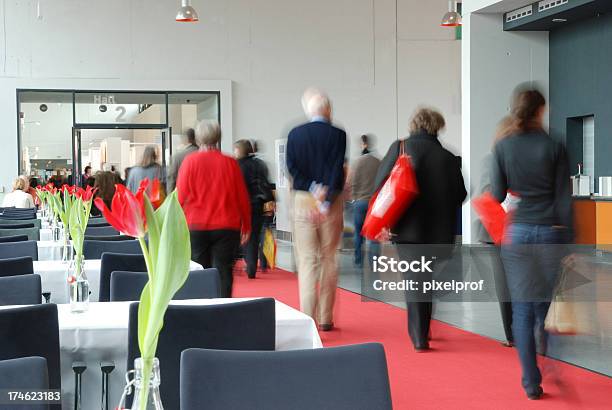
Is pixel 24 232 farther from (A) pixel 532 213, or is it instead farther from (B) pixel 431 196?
(A) pixel 532 213

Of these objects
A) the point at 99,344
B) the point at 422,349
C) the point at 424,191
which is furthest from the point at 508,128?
the point at 99,344

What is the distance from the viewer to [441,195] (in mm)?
5977

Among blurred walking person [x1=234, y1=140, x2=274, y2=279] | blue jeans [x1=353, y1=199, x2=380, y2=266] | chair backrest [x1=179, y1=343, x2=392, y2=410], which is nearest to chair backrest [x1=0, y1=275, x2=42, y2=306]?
chair backrest [x1=179, y1=343, x2=392, y2=410]

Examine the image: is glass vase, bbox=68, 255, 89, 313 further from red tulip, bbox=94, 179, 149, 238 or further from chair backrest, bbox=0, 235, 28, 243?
chair backrest, bbox=0, 235, 28, 243

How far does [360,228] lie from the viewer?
1137 cm

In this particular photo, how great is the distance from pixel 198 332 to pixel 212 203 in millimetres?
3345

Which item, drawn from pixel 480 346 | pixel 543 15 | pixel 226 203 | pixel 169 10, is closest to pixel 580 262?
pixel 543 15

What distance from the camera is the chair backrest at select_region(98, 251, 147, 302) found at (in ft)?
15.1

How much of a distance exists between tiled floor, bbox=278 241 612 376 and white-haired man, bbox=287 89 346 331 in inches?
53.7

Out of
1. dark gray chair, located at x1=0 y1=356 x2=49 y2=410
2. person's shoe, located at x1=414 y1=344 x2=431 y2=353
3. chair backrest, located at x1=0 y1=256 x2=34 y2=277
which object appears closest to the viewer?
dark gray chair, located at x1=0 y1=356 x2=49 y2=410

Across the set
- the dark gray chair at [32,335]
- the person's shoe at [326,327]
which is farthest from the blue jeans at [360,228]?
the dark gray chair at [32,335]

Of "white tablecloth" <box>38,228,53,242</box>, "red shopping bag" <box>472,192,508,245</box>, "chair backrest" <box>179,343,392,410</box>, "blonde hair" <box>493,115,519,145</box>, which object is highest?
"blonde hair" <box>493,115,519,145</box>

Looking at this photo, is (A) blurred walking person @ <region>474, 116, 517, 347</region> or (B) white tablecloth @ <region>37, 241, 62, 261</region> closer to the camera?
(A) blurred walking person @ <region>474, 116, 517, 347</region>

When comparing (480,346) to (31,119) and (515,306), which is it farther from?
(31,119)
